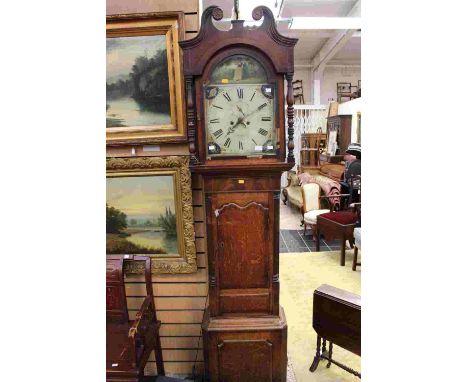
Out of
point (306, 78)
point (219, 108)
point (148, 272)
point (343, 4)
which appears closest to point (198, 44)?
point (219, 108)

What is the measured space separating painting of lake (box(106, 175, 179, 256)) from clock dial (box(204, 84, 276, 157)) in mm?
509

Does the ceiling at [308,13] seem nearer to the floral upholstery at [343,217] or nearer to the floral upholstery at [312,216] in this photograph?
the floral upholstery at [343,217]

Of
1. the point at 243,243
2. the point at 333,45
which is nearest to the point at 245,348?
the point at 243,243

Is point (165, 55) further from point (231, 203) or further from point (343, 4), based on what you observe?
point (343, 4)

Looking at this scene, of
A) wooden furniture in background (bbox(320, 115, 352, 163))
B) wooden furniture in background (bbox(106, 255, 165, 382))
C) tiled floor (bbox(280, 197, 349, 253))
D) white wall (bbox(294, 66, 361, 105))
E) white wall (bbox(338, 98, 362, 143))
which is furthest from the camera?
A: white wall (bbox(294, 66, 361, 105))

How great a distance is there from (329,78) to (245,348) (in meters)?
10.3

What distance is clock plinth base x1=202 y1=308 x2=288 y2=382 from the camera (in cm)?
177

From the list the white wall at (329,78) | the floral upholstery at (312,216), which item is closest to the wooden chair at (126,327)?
the floral upholstery at (312,216)

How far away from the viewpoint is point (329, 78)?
10516mm

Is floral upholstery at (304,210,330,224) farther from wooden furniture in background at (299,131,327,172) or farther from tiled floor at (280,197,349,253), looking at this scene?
wooden furniture in background at (299,131,327,172)

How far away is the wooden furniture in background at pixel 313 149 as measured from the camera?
28.2ft

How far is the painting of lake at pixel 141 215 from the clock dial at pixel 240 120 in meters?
0.51

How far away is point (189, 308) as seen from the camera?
2129 millimetres

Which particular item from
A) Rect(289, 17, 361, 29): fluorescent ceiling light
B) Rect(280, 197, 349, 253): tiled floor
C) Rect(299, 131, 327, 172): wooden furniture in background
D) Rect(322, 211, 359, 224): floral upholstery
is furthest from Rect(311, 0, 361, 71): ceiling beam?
Rect(280, 197, 349, 253): tiled floor
